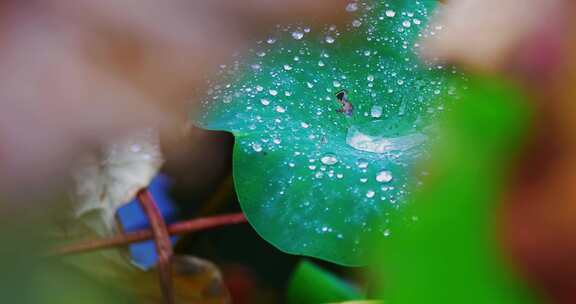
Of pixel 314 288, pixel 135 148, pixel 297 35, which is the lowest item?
pixel 314 288

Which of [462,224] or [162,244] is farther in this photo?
[162,244]

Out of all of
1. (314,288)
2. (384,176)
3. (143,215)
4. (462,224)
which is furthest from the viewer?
(143,215)

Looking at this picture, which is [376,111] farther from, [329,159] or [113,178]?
[113,178]

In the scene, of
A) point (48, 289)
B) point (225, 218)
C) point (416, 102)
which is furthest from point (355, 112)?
point (48, 289)

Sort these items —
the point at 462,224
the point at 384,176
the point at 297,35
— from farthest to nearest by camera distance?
1. the point at 297,35
2. the point at 384,176
3. the point at 462,224

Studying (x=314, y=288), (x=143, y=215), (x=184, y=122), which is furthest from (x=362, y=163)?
(x=143, y=215)

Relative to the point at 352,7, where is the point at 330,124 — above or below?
below

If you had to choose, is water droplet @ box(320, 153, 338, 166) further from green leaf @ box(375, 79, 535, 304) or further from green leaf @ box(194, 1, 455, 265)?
green leaf @ box(375, 79, 535, 304)

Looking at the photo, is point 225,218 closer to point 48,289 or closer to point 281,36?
point 281,36
